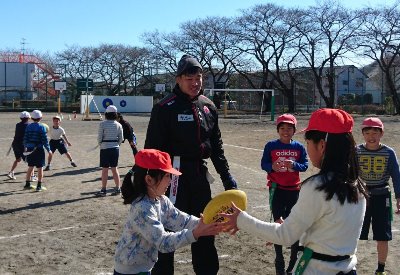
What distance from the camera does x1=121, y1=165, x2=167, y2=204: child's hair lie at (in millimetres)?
3387

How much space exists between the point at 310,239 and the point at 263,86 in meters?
53.1

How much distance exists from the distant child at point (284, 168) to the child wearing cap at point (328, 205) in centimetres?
274

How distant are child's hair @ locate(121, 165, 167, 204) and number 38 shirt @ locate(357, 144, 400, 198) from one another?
2.91 m

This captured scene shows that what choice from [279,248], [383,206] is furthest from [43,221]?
[383,206]

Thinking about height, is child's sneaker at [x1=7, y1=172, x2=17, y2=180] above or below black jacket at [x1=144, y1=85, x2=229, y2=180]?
below

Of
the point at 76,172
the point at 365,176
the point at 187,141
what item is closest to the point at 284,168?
the point at 365,176

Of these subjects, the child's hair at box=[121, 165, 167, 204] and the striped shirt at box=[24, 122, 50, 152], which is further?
the striped shirt at box=[24, 122, 50, 152]

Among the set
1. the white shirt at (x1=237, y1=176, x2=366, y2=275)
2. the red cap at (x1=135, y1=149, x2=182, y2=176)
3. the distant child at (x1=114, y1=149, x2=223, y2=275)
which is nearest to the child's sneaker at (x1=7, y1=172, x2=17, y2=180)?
the distant child at (x1=114, y1=149, x2=223, y2=275)

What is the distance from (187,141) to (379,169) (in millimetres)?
2340

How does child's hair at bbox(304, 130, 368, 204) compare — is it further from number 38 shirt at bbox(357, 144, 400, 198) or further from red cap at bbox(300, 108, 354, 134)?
number 38 shirt at bbox(357, 144, 400, 198)

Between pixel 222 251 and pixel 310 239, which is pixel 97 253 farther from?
pixel 310 239

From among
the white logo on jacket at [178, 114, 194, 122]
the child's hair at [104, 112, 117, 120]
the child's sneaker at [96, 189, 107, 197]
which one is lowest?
the child's sneaker at [96, 189, 107, 197]

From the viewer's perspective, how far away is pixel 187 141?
4.32m

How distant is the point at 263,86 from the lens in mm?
55219
